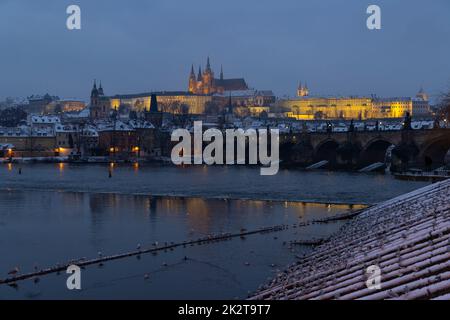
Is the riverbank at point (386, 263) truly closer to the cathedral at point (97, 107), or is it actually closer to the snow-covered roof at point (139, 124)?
the snow-covered roof at point (139, 124)

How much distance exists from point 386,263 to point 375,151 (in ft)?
224

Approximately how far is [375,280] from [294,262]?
7744 millimetres

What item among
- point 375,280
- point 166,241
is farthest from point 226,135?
point 375,280

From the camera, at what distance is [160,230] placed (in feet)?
75.3

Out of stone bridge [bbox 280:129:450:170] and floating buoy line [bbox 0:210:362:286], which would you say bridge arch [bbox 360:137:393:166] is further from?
floating buoy line [bbox 0:210:362:286]

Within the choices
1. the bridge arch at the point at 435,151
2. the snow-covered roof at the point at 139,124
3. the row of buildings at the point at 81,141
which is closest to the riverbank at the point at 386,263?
the bridge arch at the point at 435,151

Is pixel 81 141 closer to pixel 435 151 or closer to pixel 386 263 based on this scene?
pixel 435 151

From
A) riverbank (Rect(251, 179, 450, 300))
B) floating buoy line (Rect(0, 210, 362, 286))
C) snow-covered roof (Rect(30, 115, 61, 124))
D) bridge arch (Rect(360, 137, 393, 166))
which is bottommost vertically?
bridge arch (Rect(360, 137, 393, 166))

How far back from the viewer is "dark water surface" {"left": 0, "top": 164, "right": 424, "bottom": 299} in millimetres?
15109

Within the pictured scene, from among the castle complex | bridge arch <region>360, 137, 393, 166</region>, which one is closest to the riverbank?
bridge arch <region>360, 137, 393, 166</region>

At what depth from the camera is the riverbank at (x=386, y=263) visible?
8.65 meters

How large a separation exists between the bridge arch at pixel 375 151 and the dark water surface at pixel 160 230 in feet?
94.4

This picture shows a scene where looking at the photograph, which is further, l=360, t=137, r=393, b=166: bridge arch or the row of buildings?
the row of buildings

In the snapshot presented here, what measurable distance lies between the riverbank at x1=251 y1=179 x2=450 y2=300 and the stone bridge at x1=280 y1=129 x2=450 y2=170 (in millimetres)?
47271
